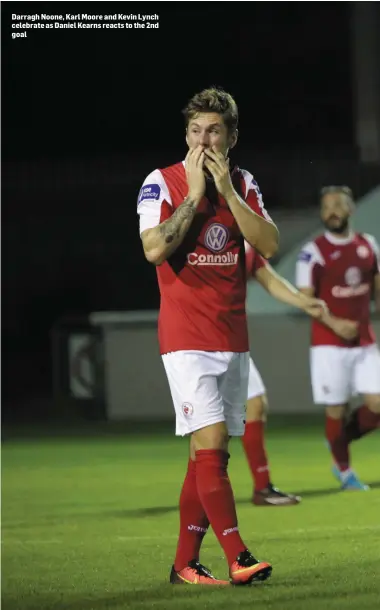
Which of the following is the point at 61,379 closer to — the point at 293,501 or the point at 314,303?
the point at 293,501

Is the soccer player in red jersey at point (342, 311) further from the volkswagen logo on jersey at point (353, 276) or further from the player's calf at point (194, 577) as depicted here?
the player's calf at point (194, 577)

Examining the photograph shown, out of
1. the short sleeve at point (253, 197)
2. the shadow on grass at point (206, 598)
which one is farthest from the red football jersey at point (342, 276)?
the shadow on grass at point (206, 598)

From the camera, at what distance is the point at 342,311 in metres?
8.02

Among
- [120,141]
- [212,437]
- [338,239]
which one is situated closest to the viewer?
[212,437]

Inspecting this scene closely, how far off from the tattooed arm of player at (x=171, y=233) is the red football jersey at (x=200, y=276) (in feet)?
0.37

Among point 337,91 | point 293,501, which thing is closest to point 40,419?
point 293,501

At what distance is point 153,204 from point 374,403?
141 inches

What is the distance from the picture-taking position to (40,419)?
45.7 feet

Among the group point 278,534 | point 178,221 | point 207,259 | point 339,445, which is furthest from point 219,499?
point 339,445

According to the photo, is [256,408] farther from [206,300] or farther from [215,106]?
[215,106]

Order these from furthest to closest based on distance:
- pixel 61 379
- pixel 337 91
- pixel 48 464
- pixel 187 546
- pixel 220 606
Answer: pixel 337 91, pixel 61 379, pixel 48 464, pixel 187 546, pixel 220 606

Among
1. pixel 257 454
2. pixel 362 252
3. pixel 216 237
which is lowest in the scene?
pixel 257 454

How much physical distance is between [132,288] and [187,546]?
15.4m

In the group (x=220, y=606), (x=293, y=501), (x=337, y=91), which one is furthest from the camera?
(x=337, y=91)
